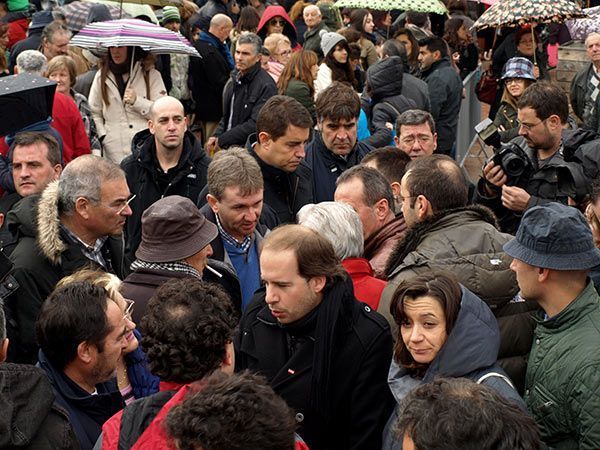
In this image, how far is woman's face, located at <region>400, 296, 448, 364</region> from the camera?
389cm

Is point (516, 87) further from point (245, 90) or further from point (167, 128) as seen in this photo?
point (167, 128)

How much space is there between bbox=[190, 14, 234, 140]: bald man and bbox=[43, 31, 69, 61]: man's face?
6.54 feet

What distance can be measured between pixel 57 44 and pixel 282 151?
4760 millimetres

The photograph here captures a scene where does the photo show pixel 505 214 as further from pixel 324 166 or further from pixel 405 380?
pixel 405 380

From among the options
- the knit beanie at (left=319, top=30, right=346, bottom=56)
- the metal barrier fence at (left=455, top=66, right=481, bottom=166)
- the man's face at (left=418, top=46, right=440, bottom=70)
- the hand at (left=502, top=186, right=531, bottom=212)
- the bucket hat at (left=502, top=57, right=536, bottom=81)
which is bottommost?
the metal barrier fence at (left=455, top=66, right=481, bottom=166)

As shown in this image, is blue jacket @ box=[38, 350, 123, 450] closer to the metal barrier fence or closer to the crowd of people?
the crowd of people

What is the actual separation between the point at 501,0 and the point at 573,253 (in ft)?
21.0

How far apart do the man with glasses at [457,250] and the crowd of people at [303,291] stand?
0.01 meters

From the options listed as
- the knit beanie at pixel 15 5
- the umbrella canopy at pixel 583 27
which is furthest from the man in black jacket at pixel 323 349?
the knit beanie at pixel 15 5

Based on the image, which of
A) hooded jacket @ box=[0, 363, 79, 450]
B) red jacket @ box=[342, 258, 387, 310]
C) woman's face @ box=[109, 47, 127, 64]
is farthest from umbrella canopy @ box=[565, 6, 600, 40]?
hooded jacket @ box=[0, 363, 79, 450]

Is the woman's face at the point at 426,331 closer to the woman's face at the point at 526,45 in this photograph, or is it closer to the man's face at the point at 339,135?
the man's face at the point at 339,135

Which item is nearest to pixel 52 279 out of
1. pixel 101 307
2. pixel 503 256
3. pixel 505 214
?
pixel 101 307

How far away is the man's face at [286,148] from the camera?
656 cm

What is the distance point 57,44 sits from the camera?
1039 centimetres
